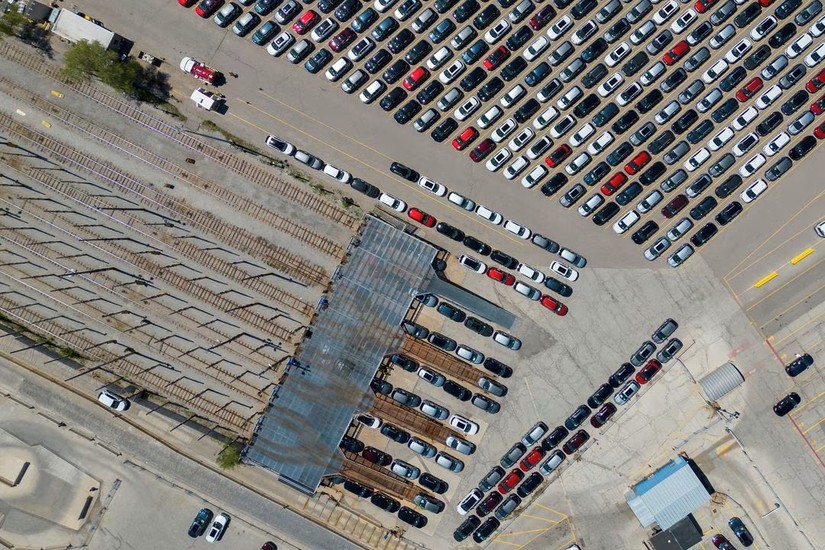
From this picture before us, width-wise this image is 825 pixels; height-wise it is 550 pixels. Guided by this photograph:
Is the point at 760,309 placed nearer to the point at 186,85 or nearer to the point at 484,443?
the point at 484,443

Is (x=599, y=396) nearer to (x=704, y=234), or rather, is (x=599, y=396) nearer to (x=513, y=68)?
(x=704, y=234)

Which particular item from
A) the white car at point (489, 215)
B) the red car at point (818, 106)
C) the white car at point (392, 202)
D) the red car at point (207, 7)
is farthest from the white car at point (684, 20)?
the red car at point (207, 7)

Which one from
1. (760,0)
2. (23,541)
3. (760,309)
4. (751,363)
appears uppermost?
(760,0)

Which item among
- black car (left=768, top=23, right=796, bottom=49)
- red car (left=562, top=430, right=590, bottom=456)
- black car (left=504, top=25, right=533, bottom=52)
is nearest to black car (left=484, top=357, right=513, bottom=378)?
red car (left=562, top=430, right=590, bottom=456)

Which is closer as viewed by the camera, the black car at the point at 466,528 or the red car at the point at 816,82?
the red car at the point at 816,82

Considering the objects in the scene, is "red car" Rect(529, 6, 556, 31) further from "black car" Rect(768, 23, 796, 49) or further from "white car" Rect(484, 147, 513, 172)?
"black car" Rect(768, 23, 796, 49)

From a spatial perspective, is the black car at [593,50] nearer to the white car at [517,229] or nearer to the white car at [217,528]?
the white car at [517,229]

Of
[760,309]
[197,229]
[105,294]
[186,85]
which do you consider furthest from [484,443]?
[186,85]
